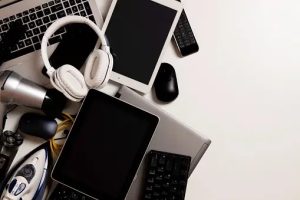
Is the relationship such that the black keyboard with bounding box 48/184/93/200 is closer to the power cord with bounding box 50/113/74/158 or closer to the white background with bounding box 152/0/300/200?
Result: the power cord with bounding box 50/113/74/158

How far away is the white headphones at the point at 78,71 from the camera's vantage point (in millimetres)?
933

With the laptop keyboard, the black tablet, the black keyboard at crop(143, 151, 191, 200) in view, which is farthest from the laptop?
the black keyboard at crop(143, 151, 191, 200)

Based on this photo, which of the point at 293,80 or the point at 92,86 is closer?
the point at 92,86

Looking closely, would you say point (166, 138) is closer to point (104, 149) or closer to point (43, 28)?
point (104, 149)

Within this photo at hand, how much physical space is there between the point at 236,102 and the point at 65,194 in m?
0.41

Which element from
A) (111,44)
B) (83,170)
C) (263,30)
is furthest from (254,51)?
(83,170)

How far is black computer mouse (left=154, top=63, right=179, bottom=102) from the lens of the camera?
3.36ft

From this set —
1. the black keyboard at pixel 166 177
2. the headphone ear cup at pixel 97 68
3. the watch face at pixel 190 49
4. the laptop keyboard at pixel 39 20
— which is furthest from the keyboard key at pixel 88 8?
the black keyboard at pixel 166 177

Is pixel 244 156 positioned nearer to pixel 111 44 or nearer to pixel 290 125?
pixel 290 125

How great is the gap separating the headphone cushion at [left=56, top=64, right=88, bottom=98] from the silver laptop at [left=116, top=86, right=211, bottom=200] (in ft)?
0.30

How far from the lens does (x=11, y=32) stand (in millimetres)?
998

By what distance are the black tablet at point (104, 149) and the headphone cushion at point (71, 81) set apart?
3 centimetres

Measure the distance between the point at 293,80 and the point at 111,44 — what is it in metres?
0.41

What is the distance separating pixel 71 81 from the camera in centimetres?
94
